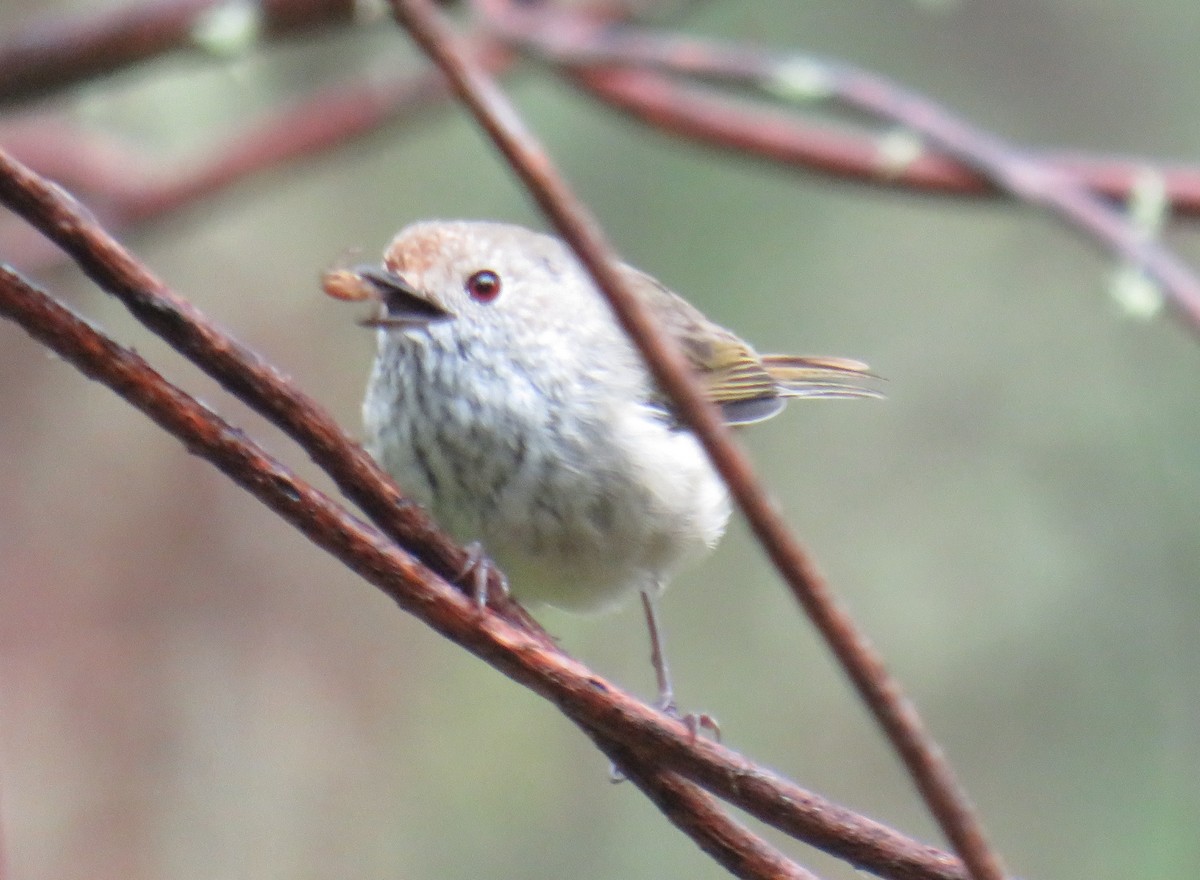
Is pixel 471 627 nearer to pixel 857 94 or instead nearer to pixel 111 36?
pixel 857 94

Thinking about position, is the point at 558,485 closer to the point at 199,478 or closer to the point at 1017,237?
the point at 199,478

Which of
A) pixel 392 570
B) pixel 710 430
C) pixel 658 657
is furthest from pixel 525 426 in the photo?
pixel 710 430

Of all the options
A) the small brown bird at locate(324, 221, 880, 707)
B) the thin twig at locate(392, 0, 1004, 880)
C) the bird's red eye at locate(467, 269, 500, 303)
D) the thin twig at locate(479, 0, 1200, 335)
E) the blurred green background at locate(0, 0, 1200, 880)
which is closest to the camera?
the thin twig at locate(392, 0, 1004, 880)

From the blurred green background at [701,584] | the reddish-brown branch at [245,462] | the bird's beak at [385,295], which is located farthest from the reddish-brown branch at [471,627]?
the blurred green background at [701,584]

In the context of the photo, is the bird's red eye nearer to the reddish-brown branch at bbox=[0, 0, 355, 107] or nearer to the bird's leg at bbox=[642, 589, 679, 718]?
the bird's leg at bbox=[642, 589, 679, 718]

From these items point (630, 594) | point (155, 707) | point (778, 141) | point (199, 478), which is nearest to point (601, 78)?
point (778, 141)

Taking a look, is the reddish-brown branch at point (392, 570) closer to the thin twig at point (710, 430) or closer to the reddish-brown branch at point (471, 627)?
the reddish-brown branch at point (471, 627)

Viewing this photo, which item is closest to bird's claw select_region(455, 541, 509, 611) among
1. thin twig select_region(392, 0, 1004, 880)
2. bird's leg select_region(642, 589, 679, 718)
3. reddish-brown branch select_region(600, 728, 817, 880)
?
reddish-brown branch select_region(600, 728, 817, 880)
